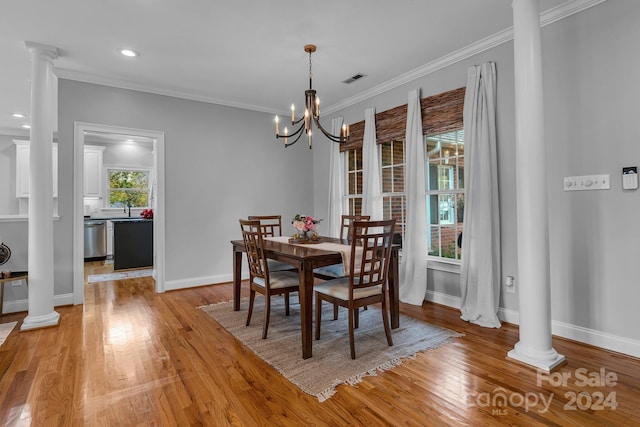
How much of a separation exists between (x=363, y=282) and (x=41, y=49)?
385 centimetres

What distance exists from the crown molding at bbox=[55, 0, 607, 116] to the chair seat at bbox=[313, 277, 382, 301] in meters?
2.59

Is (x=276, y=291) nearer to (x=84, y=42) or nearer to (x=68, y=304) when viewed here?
(x=68, y=304)

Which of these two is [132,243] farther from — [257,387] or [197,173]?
[257,387]

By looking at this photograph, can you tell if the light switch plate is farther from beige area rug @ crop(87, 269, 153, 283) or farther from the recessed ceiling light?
beige area rug @ crop(87, 269, 153, 283)

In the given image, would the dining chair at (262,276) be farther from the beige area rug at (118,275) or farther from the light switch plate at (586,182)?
the beige area rug at (118,275)

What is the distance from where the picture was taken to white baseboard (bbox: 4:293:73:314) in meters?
3.66

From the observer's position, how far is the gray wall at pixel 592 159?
244cm

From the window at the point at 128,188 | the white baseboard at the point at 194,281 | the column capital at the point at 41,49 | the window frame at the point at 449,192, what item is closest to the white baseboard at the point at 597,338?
the window frame at the point at 449,192

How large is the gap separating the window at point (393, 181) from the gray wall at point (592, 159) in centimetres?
145

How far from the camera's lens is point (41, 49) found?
3291 mm

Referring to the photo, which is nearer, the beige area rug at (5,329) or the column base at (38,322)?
the beige area rug at (5,329)

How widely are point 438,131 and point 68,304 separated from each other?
4757 mm

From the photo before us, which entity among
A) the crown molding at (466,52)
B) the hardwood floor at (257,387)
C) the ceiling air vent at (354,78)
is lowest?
the hardwood floor at (257,387)

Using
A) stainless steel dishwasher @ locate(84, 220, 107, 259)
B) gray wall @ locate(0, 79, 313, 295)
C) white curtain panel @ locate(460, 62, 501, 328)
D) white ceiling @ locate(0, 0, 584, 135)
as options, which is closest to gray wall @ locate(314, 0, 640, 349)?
white curtain panel @ locate(460, 62, 501, 328)
